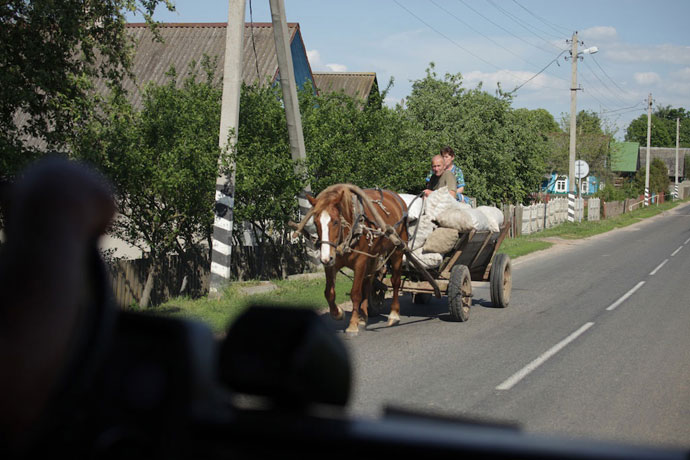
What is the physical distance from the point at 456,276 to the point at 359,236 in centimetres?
188

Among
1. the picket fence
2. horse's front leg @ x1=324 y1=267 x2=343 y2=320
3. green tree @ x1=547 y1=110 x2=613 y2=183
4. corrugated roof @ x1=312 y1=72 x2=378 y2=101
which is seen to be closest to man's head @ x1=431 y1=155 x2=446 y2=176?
horse's front leg @ x1=324 y1=267 x2=343 y2=320

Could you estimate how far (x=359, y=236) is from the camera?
384 inches

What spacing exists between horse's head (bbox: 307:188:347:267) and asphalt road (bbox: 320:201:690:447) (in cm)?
121

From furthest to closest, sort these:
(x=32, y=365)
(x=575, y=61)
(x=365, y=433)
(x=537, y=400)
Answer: (x=575, y=61)
(x=537, y=400)
(x=365, y=433)
(x=32, y=365)

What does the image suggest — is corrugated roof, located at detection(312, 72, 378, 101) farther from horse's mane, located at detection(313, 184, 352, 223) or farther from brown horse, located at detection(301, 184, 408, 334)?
horse's mane, located at detection(313, 184, 352, 223)

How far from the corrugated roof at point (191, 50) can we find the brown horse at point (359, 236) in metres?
22.1

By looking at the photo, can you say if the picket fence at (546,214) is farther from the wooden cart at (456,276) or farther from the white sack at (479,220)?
the white sack at (479,220)

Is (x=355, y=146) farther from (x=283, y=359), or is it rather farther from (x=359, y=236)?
(x=283, y=359)

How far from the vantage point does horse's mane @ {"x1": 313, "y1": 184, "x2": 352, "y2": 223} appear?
9.30m

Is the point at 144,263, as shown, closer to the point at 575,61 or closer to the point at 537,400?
the point at 537,400

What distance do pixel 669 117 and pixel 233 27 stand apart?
17971cm

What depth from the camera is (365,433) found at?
Answer: 1.14m

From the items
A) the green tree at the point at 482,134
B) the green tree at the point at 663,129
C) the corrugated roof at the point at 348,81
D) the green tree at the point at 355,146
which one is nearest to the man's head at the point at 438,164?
the green tree at the point at 355,146

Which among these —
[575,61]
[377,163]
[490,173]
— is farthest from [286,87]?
[575,61]
